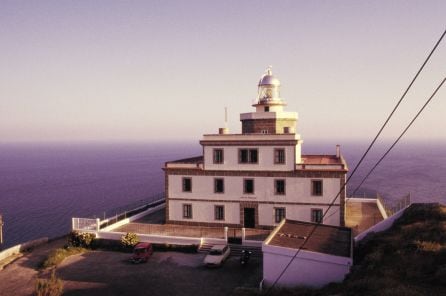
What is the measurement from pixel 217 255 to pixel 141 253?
18.7 feet

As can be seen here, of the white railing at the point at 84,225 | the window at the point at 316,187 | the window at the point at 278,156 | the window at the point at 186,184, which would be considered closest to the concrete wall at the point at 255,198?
the window at the point at 316,187

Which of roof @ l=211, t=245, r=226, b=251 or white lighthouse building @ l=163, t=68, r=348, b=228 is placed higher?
white lighthouse building @ l=163, t=68, r=348, b=228

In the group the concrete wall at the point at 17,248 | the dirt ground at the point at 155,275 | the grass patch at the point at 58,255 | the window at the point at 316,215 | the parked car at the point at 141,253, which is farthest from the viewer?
the window at the point at 316,215

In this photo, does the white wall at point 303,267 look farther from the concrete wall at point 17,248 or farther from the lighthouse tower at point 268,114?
the concrete wall at point 17,248

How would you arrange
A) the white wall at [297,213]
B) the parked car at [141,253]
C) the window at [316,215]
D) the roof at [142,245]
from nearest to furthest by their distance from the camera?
1. the parked car at [141,253]
2. the roof at [142,245]
3. the white wall at [297,213]
4. the window at [316,215]

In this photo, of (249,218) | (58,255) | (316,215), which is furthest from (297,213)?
(58,255)

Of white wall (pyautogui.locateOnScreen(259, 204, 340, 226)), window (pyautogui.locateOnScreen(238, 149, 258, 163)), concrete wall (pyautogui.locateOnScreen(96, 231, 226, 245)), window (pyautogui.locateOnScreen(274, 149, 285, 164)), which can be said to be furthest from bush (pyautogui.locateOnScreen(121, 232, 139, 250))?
window (pyautogui.locateOnScreen(274, 149, 285, 164))

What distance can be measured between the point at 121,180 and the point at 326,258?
357 ft

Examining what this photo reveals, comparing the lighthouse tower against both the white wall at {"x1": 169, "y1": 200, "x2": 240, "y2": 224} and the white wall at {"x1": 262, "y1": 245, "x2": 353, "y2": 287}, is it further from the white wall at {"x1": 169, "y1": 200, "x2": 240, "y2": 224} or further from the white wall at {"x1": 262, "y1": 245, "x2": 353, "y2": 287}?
the white wall at {"x1": 262, "y1": 245, "x2": 353, "y2": 287}

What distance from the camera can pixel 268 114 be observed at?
3725 centimetres

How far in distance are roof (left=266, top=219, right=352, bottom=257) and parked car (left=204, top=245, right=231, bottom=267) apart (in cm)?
451

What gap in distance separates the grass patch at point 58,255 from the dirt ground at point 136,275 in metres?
0.52

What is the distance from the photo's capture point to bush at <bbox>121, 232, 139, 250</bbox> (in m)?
30.6

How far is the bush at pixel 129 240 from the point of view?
1204 inches
